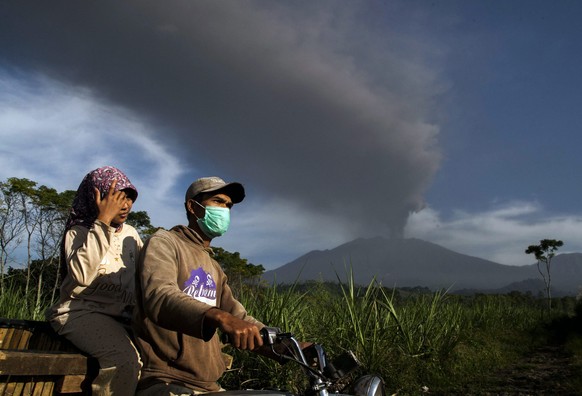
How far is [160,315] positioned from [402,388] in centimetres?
522

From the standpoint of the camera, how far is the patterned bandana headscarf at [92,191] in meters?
2.89

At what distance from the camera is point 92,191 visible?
2.93 meters

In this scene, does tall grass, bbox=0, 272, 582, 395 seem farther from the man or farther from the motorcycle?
the motorcycle

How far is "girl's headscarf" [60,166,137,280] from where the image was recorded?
2.89 metres

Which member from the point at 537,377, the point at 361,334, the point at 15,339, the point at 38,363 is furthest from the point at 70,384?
the point at 537,377

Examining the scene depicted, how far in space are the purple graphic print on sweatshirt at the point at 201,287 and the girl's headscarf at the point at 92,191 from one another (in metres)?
0.84

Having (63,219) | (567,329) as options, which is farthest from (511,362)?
(63,219)

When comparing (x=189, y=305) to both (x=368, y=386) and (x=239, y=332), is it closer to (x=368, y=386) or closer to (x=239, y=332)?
(x=239, y=332)

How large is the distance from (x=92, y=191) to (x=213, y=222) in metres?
0.82

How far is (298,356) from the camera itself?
1.59m

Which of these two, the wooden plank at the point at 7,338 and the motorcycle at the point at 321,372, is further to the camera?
the wooden plank at the point at 7,338

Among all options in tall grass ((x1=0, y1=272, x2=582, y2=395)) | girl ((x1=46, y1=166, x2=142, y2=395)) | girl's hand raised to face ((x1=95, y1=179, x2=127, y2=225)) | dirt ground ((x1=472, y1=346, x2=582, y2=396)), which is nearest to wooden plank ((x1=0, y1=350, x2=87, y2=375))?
girl ((x1=46, y1=166, x2=142, y2=395))

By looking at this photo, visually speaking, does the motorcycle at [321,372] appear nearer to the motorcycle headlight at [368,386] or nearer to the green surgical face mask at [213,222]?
the motorcycle headlight at [368,386]

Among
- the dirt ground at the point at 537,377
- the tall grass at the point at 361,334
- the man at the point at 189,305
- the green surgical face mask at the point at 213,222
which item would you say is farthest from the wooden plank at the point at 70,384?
the dirt ground at the point at 537,377
